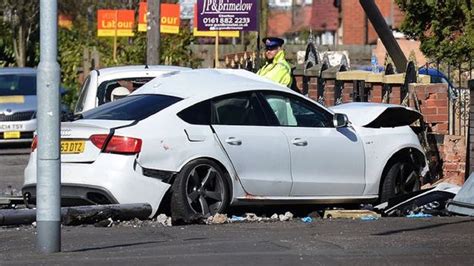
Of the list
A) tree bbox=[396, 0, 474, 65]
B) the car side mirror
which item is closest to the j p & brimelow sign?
tree bbox=[396, 0, 474, 65]

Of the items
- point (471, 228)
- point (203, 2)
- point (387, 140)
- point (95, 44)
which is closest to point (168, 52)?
point (95, 44)

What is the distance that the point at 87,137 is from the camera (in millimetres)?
11609

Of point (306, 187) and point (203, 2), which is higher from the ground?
point (203, 2)

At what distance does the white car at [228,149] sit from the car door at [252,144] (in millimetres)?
10

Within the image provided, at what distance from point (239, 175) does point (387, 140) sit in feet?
6.56

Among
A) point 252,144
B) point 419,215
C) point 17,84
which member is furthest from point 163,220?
point 17,84

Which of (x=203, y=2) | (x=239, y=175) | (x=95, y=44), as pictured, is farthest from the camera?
(x=95, y=44)

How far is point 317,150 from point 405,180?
A: 1.27 metres

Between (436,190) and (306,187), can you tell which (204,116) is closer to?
(306,187)

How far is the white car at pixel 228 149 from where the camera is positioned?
11469mm

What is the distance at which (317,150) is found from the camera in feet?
41.0

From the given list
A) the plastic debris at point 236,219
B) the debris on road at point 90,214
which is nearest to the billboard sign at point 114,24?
the plastic debris at point 236,219

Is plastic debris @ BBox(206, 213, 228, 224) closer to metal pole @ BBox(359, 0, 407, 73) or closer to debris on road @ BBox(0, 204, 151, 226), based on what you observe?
debris on road @ BBox(0, 204, 151, 226)

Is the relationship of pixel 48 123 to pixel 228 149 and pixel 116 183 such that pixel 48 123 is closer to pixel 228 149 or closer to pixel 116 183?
pixel 116 183
